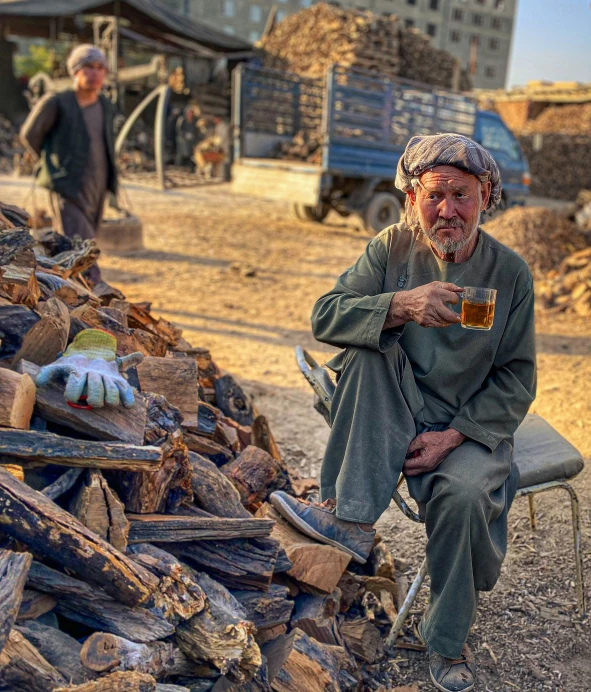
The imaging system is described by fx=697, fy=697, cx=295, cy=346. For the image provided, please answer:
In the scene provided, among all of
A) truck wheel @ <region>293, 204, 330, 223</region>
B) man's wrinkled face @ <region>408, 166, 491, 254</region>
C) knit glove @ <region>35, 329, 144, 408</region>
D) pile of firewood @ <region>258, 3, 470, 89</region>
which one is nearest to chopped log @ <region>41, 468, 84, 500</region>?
knit glove @ <region>35, 329, 144, 408</region>

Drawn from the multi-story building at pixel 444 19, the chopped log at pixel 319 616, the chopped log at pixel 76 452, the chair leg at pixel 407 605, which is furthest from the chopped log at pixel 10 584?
the multi-story building at pixel 444 19

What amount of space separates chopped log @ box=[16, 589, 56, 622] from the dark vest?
13.5 ft

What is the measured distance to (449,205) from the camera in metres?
2.19

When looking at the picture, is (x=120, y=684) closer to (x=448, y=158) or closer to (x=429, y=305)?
(x=429, y=305)

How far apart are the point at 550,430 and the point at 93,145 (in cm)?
406

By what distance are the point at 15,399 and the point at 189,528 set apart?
66 centimetres

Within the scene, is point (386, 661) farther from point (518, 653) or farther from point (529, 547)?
point (529, 547)

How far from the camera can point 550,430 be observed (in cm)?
295

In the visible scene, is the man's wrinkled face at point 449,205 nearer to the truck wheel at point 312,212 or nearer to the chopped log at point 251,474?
the chopped log at point 251,474

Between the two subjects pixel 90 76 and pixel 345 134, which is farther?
pixel 345 134

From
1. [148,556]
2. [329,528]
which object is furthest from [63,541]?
[329,528]

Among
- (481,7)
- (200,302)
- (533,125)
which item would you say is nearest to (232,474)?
(200,302)

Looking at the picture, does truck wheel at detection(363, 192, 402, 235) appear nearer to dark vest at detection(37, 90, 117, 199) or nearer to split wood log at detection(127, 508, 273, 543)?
dark vest at detection(37, 90, 117, 199)

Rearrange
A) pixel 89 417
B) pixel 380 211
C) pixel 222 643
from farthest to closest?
pixel 380 211, pixel 89 417, pixel 222 643
